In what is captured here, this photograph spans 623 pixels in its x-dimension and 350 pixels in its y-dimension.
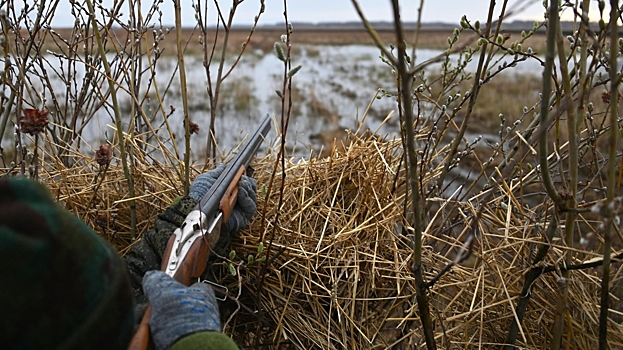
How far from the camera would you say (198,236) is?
1.30 meters

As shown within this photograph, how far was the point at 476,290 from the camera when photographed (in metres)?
1.41

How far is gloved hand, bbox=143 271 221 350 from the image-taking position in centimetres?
101

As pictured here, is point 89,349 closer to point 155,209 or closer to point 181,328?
point 181,328

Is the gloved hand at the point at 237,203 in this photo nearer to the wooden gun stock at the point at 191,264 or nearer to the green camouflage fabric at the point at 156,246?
the green camouflage fabric at the point at 156,246

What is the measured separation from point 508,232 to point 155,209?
126 centimetres

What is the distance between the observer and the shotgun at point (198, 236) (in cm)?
121

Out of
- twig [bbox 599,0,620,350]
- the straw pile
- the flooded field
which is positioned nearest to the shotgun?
the straw pile

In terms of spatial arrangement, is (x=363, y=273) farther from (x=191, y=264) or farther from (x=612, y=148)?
(x=612, y=148)

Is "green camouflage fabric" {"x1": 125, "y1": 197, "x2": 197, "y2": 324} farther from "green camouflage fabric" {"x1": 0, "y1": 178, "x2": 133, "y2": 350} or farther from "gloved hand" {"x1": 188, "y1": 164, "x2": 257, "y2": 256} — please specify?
"green camouflage fabric" {"x1": 0, "y1": 178, "x2": 133, "y2": 350}

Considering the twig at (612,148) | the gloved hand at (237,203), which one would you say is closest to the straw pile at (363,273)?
the gloved hand at (237,203)

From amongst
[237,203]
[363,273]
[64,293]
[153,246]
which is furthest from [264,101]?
[64,293]

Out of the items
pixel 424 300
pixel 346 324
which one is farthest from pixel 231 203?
pixel 424 300

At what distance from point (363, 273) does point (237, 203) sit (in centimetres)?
50

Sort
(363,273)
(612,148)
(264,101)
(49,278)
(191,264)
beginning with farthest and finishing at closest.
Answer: (264,101) < (363,273) < (191,264) < (612,148) < (49,278)
